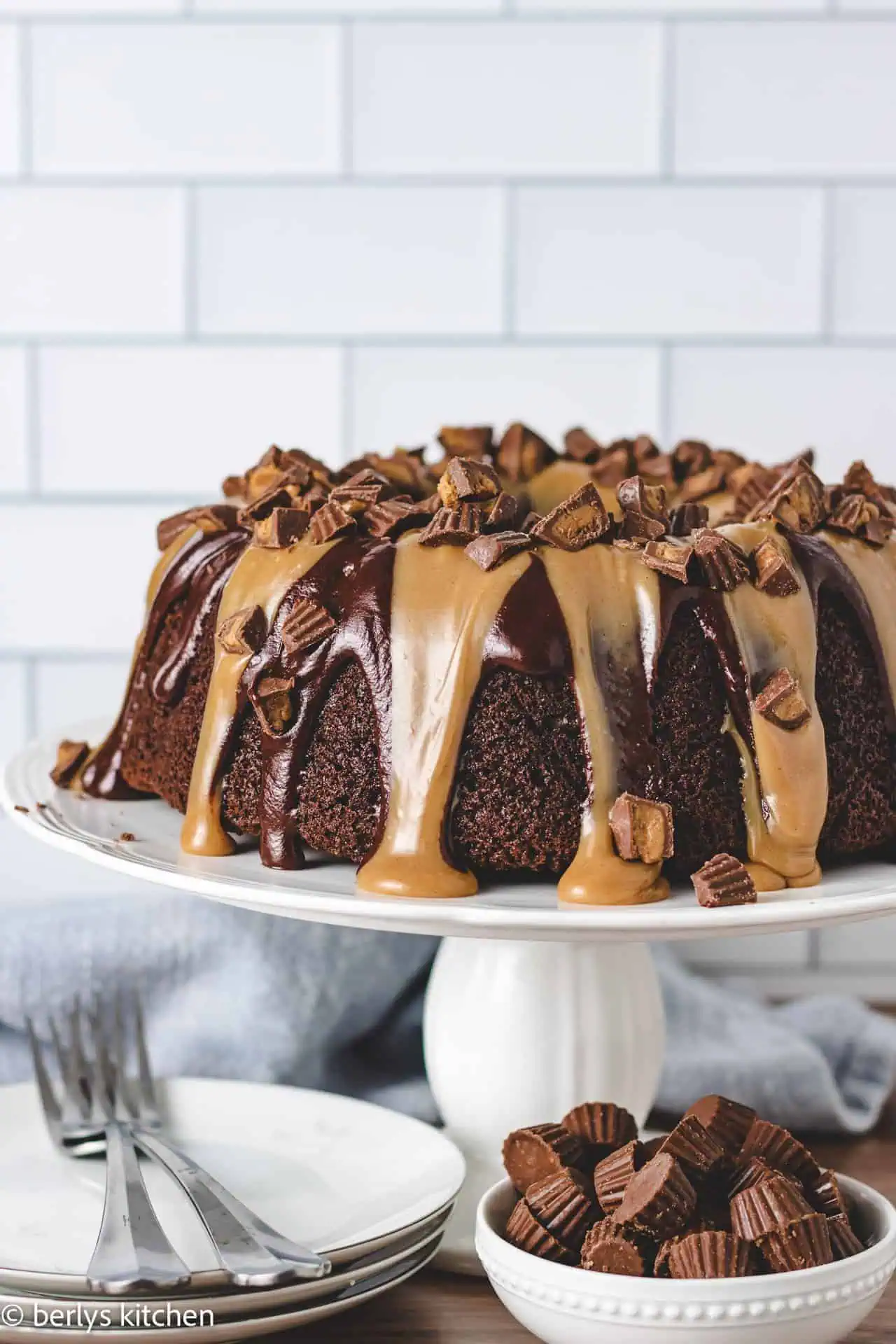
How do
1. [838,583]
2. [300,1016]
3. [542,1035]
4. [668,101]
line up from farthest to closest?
[668,101]
[300,1016]
[542,1035]
[838,583]

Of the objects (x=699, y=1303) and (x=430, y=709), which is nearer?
(x=699, y=1303)

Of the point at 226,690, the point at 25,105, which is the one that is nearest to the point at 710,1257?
the point at 226,690

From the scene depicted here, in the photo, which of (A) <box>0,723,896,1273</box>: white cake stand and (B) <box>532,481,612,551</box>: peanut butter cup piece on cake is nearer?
(B) <box>532,481,612,551</box>: peanut butter cup piece on cake

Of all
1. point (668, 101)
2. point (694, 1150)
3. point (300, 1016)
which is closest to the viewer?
point (694, 1150)

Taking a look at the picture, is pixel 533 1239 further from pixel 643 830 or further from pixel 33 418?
pixel 33 418

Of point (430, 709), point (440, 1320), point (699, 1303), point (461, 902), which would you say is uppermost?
point (430, 709)

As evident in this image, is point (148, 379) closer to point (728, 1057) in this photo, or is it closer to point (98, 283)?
point (98, 283)

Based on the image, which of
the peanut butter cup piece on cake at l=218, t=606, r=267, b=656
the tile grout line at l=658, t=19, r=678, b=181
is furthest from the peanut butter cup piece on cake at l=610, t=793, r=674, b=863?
the tile grout line at l=658, t=19, r=678, b=181

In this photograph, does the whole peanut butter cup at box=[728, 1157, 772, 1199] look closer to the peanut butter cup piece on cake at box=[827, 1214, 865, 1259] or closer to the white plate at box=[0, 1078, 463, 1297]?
the peanut butter cup piece on cake at box=[827, 1214, 865, 1259]
